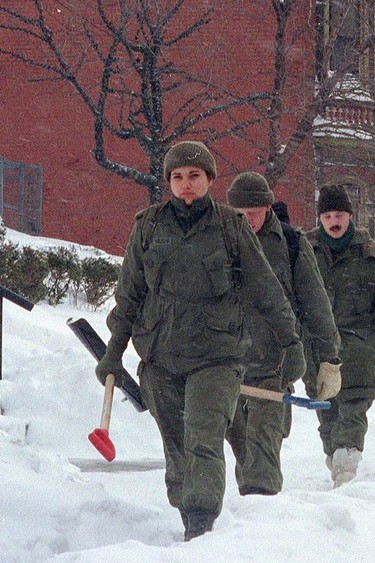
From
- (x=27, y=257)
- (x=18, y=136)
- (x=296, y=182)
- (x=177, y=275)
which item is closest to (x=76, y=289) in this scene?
(x=27, y=257)

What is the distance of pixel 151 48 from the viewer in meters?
13.5

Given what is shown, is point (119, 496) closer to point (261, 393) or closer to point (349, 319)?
point (261, 393)

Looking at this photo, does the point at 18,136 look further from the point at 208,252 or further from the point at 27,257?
the point at 208,252

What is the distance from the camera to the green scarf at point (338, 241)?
7129 millimetres

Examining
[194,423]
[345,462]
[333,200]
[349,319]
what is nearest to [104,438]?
[194,423]

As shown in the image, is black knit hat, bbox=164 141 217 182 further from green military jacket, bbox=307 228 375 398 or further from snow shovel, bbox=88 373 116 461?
green military jacket, bbox=307 228 375 398

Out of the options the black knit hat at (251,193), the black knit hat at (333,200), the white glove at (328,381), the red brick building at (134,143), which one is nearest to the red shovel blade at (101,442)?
the white glove at (328,381)

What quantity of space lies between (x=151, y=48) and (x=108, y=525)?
9062 mm

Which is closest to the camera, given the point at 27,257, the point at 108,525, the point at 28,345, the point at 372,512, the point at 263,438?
the point at 372,512

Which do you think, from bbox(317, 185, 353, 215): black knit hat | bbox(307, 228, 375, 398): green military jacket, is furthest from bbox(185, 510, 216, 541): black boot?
bbox(317, 185, 353, 215): black knit hat

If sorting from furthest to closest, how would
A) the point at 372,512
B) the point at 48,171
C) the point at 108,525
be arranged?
the point at 48,171, the point at 108,525, the point at 372,512

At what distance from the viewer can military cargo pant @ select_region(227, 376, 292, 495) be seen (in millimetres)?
5918

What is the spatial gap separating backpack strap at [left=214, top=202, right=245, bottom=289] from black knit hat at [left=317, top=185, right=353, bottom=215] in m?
2.14

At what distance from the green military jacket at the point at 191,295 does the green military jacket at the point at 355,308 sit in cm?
189
